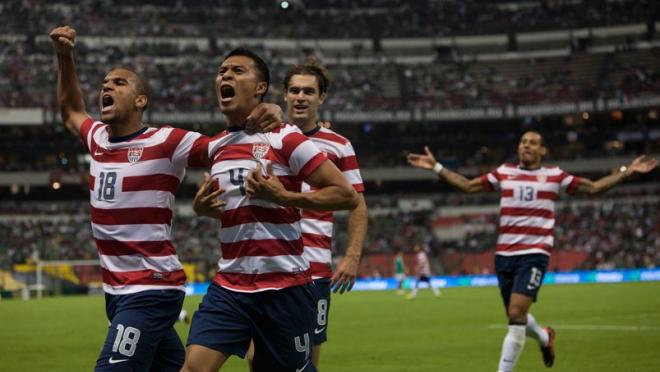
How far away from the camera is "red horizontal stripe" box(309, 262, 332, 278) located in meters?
9.46

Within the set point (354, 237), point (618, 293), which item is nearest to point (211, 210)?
point (354, 237)

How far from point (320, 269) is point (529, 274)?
16.8 ft

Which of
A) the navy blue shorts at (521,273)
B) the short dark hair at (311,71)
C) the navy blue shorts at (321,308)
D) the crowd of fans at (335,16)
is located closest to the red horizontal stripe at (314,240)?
the navy blue shorts at (321,308)

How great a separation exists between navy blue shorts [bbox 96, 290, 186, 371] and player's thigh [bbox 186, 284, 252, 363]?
1.69 ft

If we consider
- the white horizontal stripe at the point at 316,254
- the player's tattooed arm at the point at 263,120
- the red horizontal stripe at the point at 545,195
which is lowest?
the red horizontal stripe at the point at 545,195

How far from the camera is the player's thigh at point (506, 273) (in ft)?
46.2

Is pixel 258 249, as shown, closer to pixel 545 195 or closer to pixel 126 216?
pixel 126 216

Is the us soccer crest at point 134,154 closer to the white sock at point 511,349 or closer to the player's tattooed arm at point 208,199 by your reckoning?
the player's tattooed arm at point 208,199

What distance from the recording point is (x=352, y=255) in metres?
8.19

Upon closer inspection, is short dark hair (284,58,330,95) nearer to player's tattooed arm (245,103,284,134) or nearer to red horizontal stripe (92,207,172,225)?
red horizontal stripe (92,207,172,225)

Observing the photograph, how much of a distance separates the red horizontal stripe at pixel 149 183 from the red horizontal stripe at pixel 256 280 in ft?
3.37

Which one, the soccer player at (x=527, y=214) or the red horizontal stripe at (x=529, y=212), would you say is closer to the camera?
the soccer player at (x=527, y=214)

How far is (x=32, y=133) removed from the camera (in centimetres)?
7069

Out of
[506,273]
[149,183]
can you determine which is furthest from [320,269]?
[506,273]
